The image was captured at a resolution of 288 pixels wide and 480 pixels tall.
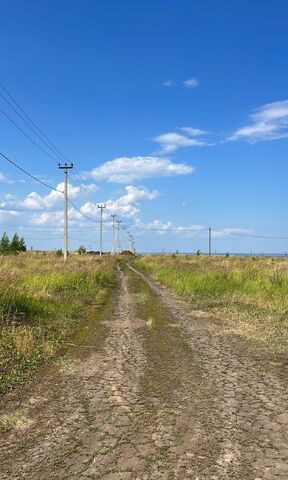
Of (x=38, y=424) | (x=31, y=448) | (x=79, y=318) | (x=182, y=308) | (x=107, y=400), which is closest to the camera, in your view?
(x=31, y=448)

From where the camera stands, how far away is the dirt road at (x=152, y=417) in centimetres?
396

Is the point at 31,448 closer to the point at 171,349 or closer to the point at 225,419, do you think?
the point at 225,419

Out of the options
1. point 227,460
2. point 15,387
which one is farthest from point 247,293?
point 227,460

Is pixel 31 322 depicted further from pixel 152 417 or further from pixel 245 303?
pixel 245 303

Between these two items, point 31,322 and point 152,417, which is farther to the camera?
point 31,322

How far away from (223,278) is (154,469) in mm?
19318

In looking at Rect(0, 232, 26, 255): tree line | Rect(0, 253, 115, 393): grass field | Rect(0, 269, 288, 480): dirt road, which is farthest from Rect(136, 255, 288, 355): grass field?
Rect(0, 232, 26, 255): tree line

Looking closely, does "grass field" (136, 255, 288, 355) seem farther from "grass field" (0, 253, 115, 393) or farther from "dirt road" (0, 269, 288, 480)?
"grass field" (0, 253, 115, 393)

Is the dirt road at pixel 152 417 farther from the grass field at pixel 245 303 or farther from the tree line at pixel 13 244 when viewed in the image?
the tree line at pixel 13 244

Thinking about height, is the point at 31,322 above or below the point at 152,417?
above

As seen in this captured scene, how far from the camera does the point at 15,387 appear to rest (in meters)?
6.48

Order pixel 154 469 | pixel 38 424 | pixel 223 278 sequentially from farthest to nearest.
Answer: pixel 223 278 → pixel 38 424 → pixel 154 469

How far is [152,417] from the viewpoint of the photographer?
5.14 m

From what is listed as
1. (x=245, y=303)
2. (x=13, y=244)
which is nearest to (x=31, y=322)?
(x=245, y=303)
